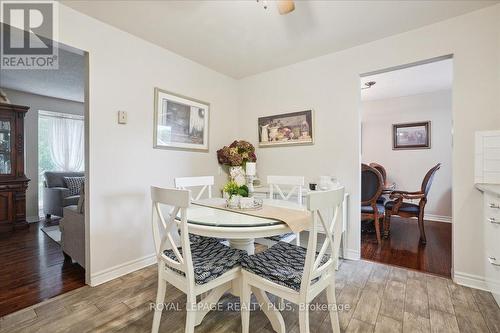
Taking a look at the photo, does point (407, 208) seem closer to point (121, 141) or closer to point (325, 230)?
point (325, 230)

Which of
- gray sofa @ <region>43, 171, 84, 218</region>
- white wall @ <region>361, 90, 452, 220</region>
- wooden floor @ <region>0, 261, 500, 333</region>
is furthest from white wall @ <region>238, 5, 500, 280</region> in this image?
gray sofa @ <region>43, 171, 84, 218</region>

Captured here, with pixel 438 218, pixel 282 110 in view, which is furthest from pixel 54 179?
pixel 438 218

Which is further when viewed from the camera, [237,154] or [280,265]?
[237,154]

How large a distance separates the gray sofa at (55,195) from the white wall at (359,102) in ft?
10.9

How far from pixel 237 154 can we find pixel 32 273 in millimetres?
2427

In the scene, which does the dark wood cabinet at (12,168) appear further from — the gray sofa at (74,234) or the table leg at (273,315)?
the table leg at (273,315)

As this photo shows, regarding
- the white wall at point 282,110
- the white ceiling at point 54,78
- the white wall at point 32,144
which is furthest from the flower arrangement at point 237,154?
the white wall at point 32,144

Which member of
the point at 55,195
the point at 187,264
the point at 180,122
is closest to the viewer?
the point at 187,264

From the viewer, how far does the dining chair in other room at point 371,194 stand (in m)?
3.08

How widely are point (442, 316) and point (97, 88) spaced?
3.24 meters

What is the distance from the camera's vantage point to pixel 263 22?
2.15 meters

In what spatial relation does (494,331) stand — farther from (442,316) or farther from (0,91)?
(0,91)

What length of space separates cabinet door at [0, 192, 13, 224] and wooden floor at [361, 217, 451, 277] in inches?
204

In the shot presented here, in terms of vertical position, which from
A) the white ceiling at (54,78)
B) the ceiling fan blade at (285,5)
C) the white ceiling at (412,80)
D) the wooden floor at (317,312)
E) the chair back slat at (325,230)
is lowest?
the wooden floor at (317,312)
